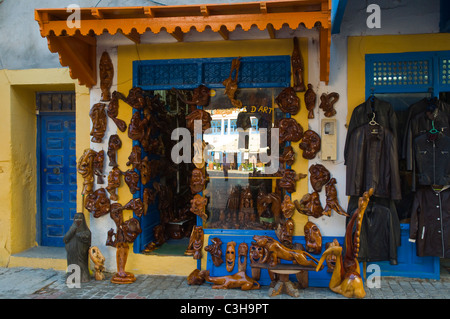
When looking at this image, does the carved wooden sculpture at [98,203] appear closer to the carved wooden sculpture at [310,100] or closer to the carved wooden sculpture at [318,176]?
the carved wooden sculpture at [318,176]

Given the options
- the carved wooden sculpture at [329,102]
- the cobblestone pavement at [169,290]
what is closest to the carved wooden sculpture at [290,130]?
the carved wooden sculpture at [329,102]

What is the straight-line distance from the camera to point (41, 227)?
686 cm

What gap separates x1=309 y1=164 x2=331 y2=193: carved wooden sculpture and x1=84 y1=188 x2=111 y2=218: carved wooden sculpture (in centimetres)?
313

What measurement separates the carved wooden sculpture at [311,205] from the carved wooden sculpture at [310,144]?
1.84 feet

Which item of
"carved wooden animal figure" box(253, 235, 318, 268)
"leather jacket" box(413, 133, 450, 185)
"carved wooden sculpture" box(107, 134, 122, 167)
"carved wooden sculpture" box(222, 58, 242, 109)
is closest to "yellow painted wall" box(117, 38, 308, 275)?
"carved wooden sculpture" box(107, 134, 122, 167)

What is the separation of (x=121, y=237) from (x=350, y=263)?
10.8 ft

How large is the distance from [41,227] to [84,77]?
9.81 ft

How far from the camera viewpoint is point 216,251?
5.45 meters

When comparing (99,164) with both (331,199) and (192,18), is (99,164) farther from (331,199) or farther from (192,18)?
(331,199)

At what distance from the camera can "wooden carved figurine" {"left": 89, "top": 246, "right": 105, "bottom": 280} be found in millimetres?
5523

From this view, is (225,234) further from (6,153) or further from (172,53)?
(6,153)

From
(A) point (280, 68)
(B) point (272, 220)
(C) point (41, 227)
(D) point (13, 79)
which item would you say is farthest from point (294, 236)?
(D) point (13, 79)

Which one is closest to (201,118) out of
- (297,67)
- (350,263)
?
(297,67)

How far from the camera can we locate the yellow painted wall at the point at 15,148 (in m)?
6.27
